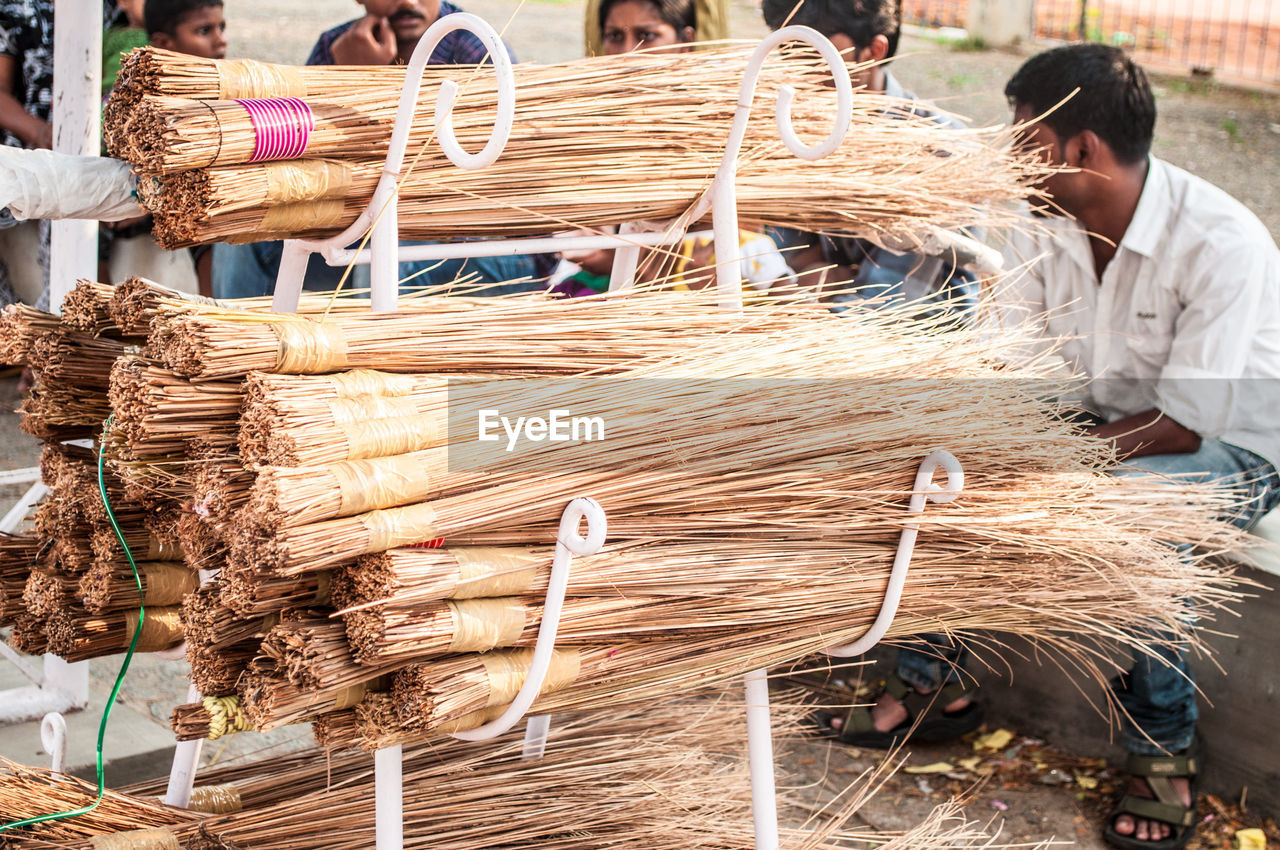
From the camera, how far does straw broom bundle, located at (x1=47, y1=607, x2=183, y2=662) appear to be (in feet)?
5.34

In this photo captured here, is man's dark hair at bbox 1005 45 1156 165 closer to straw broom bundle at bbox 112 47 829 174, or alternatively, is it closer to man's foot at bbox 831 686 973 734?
straw broom bundle at bbox 112 47 829 174

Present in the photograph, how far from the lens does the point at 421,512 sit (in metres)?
1.32

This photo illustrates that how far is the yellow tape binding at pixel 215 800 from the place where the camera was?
1854 millimetres

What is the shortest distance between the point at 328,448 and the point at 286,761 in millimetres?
990

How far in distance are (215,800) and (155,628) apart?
0.35m

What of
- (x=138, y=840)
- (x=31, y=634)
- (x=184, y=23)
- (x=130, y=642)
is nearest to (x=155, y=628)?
(x=130, y=642)

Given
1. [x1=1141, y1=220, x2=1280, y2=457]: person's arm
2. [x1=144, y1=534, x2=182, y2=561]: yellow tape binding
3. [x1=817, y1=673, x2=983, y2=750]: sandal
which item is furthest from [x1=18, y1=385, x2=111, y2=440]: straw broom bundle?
[x1=1141, y1=220, x2=1280, y2=457]: person's arm

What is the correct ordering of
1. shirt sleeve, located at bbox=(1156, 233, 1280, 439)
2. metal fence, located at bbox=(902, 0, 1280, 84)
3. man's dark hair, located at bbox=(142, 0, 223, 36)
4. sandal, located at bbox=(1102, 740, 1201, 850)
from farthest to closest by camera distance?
metal fence, located at bbox=(902, 0, 1280, 84) < man's dark hair, located at bbox=(142, 0, 223, 36) < shirt sleeve, located at bbox=(1156, 233, 1280, 439) < sandal, located at bbox=(1102, 740, 1201, 850)

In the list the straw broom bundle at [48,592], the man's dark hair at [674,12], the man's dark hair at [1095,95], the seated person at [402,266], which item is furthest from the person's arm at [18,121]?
the man's dark hair at [1095,95]

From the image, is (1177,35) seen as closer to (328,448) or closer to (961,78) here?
(961,78)

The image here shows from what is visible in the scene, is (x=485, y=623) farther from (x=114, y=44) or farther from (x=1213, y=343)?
(x=114, y=44)

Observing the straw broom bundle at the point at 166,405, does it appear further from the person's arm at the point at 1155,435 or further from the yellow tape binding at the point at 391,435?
the person's arm at the point at 1155,435

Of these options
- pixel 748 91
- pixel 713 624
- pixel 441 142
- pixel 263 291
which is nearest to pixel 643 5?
pixel 263 291

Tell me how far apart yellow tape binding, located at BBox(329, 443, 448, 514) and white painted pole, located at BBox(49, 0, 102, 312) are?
4.24ft
